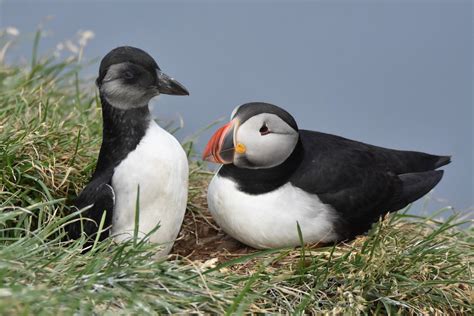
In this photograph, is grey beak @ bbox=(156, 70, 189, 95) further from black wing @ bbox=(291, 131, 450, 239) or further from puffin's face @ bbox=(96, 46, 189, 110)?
black wing @ bbox=(291, 131, 450, 239)

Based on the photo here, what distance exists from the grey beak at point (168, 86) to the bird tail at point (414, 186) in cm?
143

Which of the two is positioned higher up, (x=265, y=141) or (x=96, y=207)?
(x=265, y=141)

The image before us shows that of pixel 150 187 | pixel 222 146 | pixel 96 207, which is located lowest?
pixel 96 207

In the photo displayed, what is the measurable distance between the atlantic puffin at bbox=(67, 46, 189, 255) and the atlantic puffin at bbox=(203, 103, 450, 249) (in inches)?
11.7

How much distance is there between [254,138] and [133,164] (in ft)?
2.21

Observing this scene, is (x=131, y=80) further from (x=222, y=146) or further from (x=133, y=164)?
(x=222, y=146)

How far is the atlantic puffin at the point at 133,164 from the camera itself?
16.2 feet

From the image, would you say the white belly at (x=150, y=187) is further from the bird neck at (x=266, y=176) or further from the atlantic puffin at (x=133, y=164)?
the bird neck at (x=266, y=176)

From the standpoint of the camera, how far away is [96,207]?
491 centimetres

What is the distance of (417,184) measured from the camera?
18.6 feet

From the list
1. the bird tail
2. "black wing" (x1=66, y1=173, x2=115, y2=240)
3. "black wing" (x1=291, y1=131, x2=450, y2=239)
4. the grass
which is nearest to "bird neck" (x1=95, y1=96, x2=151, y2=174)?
"black wing" (x1=66, y1=173, x2=115, y2=240)

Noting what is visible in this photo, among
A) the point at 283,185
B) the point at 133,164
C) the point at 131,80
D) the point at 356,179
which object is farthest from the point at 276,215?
the point at 131,80

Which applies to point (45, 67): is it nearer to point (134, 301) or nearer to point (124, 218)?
point (124, 218)

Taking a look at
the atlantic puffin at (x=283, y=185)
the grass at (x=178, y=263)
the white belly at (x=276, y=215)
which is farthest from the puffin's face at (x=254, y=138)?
the grass at (x=178, y=263)
